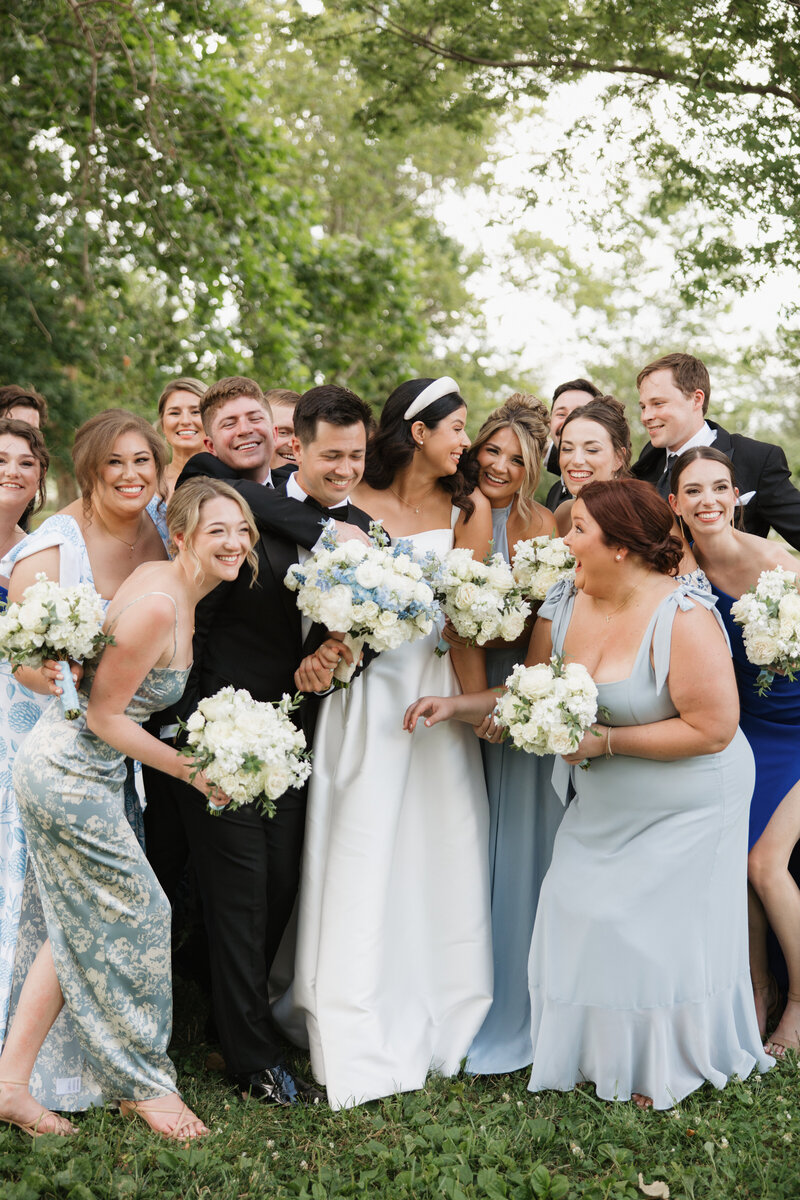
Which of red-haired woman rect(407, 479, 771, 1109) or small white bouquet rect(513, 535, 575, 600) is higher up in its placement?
small white bouquet rect(513, 535, 575, 600)

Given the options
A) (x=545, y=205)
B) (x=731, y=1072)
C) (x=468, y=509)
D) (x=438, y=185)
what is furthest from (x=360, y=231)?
(x=731, y=1072)

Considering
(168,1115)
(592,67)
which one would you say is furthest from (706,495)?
(592,67)

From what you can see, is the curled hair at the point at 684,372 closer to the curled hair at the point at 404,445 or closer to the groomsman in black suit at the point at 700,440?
the groomsman in black suit at the point at 700,440

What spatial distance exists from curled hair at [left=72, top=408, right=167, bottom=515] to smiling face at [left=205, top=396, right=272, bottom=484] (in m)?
0.59

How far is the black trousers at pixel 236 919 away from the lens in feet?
14.5

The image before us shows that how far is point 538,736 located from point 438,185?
26.4 metres

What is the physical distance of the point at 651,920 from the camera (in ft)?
14.2

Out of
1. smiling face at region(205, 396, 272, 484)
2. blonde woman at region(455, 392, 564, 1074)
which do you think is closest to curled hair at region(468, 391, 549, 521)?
blonde woman at region(455, 392, 564, 1074)

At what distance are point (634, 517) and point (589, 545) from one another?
212mm

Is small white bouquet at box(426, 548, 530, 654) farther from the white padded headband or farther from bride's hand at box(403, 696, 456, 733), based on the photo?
the white padded headband

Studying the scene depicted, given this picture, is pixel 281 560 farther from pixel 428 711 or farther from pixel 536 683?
pixel 536 683

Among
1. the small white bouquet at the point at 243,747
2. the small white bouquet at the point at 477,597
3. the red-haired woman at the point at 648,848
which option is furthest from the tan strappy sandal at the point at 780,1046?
the small white bouquet at the point at 243,747

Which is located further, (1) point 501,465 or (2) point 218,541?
(1) point 501,465

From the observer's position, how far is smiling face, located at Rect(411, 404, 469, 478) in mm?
4832
